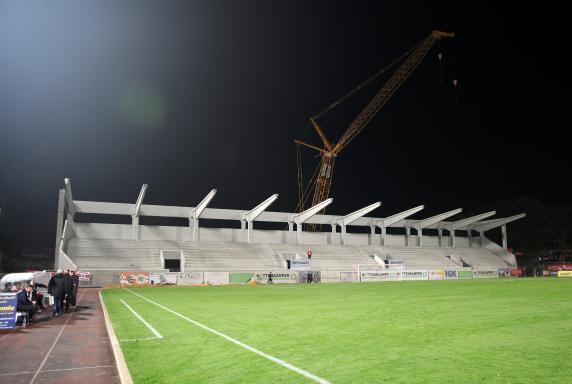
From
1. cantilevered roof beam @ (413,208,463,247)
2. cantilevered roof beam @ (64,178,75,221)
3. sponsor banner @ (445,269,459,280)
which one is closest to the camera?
cantilevered roof beam @ (64,178,75,221)

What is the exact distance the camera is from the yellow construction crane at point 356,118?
8844 centimetres

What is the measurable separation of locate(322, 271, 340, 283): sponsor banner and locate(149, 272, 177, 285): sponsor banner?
1837 cm

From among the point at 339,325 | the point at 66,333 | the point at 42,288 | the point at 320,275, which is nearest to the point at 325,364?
the point at 339,325

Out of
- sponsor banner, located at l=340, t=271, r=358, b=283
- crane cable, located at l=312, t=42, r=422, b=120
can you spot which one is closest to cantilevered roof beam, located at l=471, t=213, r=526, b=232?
crane cable, located at l=312, t=42, r=422, b=120

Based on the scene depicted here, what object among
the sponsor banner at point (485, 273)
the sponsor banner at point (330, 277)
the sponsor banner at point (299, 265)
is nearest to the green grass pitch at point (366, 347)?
the sponsor banner at point (330, 277)

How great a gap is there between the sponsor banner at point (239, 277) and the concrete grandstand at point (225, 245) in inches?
245

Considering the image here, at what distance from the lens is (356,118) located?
97125 mm

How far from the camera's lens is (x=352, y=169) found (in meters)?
112

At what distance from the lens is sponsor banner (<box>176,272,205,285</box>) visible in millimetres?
46375

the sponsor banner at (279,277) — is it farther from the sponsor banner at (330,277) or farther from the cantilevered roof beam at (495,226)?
the cantilevered roof beam at (495,226)

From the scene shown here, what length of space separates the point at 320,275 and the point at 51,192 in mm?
68757

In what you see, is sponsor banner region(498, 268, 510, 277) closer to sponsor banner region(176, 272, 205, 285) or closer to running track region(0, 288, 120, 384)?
sponsor banner region(176, 272, 205, 285)

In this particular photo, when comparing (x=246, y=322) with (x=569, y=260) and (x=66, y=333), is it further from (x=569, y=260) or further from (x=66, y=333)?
(x=569, y=260)

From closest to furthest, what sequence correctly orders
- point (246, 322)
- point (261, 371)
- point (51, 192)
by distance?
1. point (261, 371)
2. point (246, 322)
3. point (51, 192)
